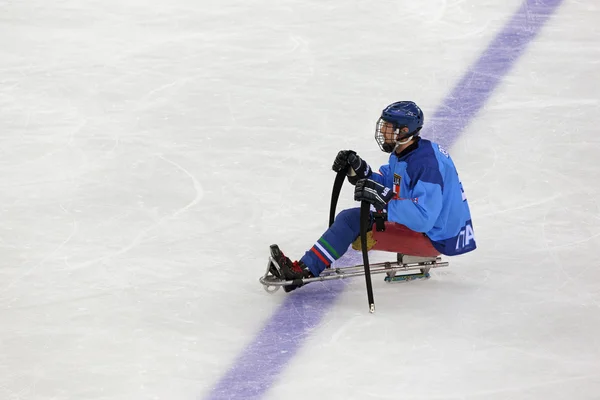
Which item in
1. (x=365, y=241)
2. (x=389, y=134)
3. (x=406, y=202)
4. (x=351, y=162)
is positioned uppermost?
(x=389, y=134)

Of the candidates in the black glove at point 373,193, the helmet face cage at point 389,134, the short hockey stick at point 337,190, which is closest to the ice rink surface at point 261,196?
the short hockey stick at point 337,190

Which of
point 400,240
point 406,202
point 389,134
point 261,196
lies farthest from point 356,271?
point 261,196

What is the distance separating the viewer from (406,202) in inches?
175

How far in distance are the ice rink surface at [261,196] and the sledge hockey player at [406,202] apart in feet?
0.70

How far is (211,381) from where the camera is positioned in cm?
411

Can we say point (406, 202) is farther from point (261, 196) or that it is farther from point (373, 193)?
point (261, 196)

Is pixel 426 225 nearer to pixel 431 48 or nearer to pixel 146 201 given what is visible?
pixel 146 201

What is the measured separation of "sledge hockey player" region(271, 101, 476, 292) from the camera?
4.45 meters

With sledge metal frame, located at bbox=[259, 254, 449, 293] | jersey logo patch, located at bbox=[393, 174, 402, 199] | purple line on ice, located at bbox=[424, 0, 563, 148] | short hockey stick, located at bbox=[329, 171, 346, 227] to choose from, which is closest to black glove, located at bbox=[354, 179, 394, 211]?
jersey logo patch, located at bbox=[393, 174, 402, 199]

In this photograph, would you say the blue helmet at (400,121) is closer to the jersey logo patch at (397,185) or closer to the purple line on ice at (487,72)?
the jersey logo patch at (397,185)

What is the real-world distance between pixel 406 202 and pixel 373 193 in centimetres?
15

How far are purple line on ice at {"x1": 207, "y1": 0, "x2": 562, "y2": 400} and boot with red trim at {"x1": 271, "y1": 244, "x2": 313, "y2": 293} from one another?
9 centimetres

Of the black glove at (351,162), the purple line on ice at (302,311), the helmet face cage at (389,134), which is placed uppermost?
the helmet face cage at (389,134)

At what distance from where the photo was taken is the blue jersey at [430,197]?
445cm
